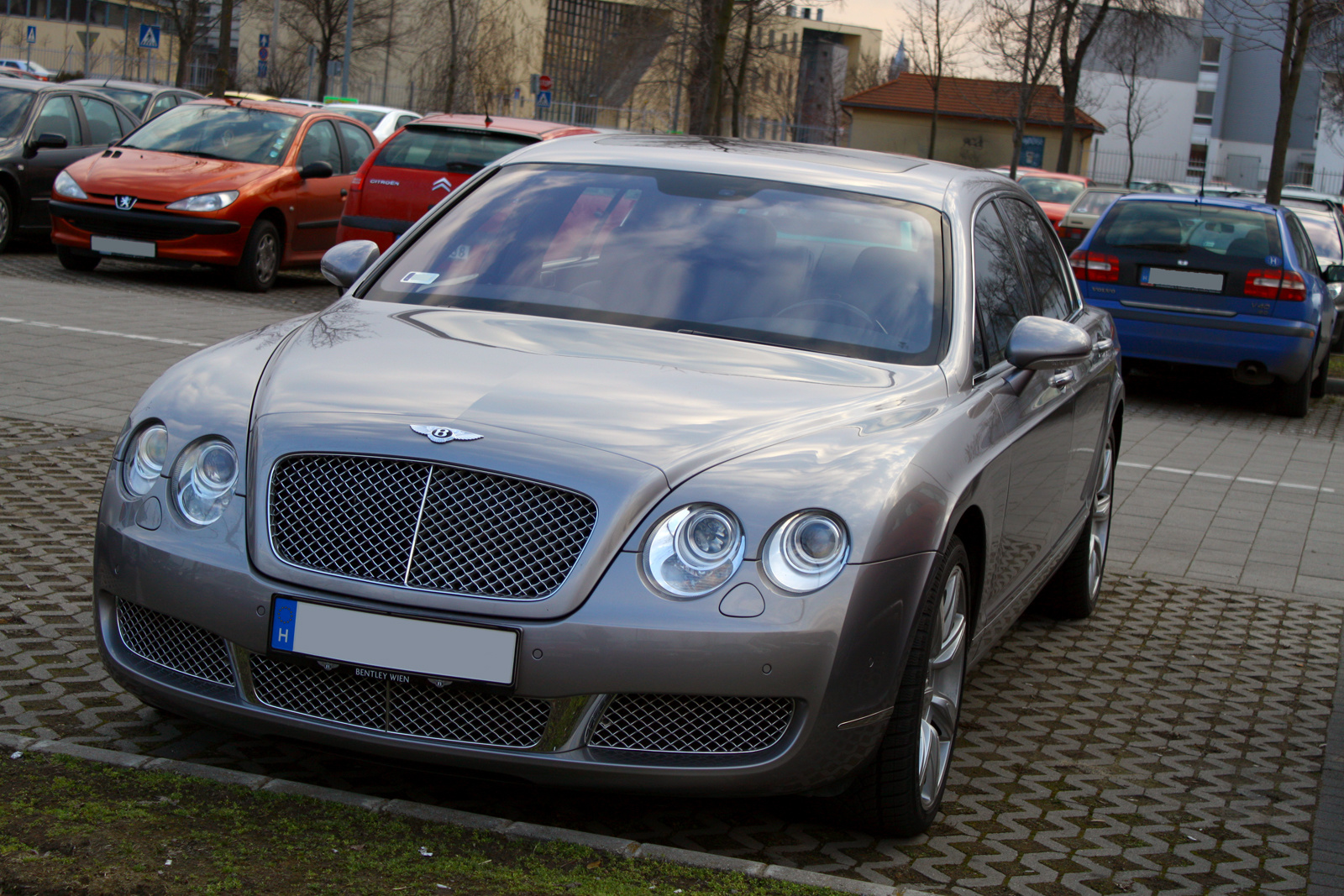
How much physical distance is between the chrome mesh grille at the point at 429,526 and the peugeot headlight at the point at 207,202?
11.6 metres

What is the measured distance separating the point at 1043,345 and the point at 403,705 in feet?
6.79

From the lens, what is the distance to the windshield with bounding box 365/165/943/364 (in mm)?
4320

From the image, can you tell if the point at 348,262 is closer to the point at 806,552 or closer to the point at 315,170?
the point at 806,552

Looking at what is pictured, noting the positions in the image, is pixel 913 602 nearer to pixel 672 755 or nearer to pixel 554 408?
pixel 672 755

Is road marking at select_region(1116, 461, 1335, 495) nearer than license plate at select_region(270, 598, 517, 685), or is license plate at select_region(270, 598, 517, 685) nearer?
license plate at select_region(270, 598, 517, 685)

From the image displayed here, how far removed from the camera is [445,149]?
1425 cm

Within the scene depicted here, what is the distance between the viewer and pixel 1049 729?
183 inches

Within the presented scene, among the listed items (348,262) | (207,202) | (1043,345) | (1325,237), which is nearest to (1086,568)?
(1043,345)

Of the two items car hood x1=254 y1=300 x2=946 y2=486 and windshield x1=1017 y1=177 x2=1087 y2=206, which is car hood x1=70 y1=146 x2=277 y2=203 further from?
windshield x1=1017 y1=177 x2=1087 y2=206

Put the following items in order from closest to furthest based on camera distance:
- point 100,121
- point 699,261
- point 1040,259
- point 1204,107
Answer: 1. point 699,261
2. point 1040,259
3. point 100,121
4. point 1204,107

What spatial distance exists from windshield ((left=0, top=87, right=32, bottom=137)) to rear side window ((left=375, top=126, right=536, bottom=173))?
417cm

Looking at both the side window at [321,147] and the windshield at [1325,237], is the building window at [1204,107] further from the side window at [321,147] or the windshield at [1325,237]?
the side window at [321,147]

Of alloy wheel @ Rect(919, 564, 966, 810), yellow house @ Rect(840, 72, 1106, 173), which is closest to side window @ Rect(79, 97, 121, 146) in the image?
alloy wheel @ Rect(919, 564, 966, 810)

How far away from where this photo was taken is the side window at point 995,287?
4.55 m
